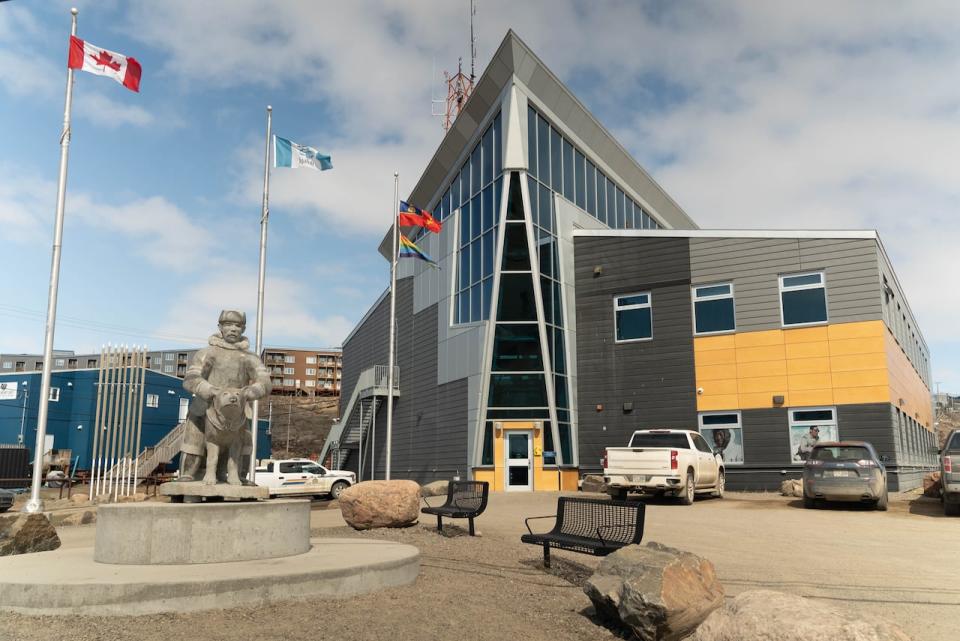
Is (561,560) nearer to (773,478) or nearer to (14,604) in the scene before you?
(14,604)

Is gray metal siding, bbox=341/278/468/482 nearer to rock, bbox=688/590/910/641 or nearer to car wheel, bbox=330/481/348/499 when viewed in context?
car wheel, bbox=330/481/348/499

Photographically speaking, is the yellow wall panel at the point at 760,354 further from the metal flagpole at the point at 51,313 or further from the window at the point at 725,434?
the metal flagpole at the point at 51,313

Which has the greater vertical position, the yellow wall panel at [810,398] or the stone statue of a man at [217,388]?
the yellow wall panel at [810,398]

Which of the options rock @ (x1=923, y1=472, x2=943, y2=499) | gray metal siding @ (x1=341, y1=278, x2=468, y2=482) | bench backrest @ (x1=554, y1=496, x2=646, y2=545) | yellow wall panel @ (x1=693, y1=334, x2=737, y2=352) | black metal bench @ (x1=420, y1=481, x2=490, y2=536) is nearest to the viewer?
bench backrest @ (x1=554, y1=496, x2=646, y2=545)

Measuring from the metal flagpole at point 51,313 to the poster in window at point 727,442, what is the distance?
18.5m

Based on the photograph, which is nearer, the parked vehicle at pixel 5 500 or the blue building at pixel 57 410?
the parked vehicle at pixel 5 500

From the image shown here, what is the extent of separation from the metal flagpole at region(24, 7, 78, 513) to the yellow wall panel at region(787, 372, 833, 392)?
20014 millimetres

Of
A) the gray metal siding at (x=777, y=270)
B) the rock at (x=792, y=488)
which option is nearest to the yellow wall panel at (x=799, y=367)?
the gray metal siding at (x=777, y=270)

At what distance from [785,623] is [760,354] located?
2054cm

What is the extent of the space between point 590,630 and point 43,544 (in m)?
6.88

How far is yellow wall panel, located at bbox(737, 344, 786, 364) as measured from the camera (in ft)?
75.4

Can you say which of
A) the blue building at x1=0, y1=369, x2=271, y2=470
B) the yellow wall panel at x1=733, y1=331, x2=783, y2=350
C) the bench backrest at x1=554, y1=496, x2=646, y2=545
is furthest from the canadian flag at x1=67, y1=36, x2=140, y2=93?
the blue building at x1=0, y1=369, x2=271, y2=470

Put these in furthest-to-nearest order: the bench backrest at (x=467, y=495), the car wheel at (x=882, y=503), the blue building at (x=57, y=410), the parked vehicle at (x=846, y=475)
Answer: the blue building at (x=57, y=410) < the car wheel at (x=882, y=503) < the parked vehicle at (x=846, y=475) < the bench backrest at (x=467, y=495)

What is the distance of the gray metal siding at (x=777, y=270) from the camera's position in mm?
22031
